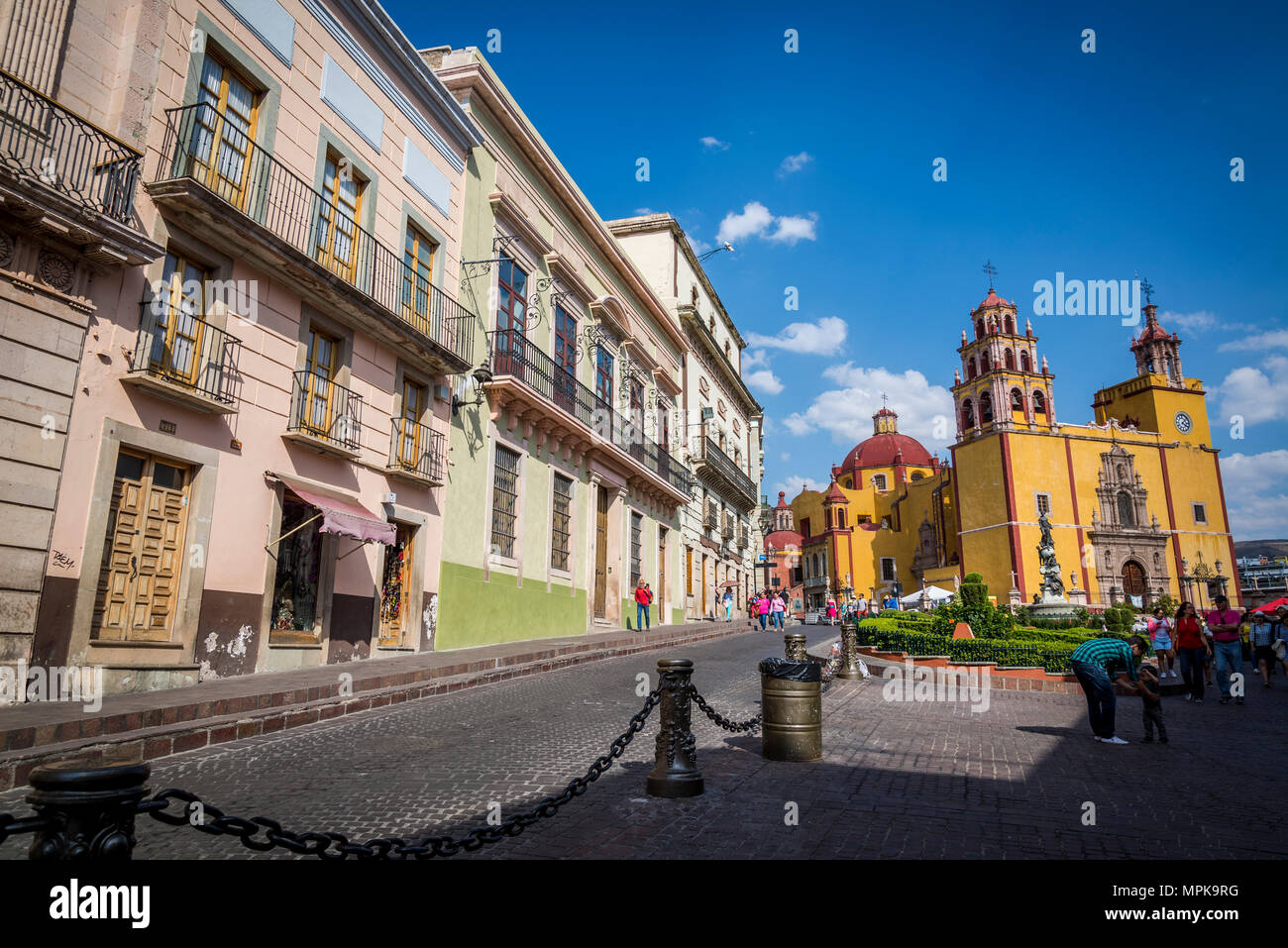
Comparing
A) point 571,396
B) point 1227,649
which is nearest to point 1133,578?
point 1227,649

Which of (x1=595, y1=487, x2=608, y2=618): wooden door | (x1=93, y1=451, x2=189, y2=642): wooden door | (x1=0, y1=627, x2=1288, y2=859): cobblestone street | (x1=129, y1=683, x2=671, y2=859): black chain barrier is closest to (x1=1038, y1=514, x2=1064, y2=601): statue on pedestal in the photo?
(x1=595, y1=487, x2=608, y2=618): wooden door

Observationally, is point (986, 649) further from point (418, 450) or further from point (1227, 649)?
point (418, 450)

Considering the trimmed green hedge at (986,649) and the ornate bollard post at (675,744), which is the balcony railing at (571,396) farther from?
the ornate bollard post at (675,744)

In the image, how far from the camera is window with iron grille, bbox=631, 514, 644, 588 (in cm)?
2381

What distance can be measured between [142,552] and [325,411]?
3.75 meters

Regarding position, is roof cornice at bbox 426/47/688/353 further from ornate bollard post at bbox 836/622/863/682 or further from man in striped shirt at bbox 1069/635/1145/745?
man in striped shirt at bbox 1069/635/1145/745

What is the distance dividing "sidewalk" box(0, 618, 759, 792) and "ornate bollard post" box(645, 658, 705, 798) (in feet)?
9.97

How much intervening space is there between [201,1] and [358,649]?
9.52 metres

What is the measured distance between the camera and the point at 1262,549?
379ft

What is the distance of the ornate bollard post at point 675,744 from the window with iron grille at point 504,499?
37.5 feet

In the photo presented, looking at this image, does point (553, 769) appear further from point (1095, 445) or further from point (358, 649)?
point (1095, 445)

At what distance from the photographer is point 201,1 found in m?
10.1

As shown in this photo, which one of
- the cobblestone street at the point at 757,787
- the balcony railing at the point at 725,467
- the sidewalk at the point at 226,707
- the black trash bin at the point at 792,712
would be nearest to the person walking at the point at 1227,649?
the cobblestone street at the point at 757,787
